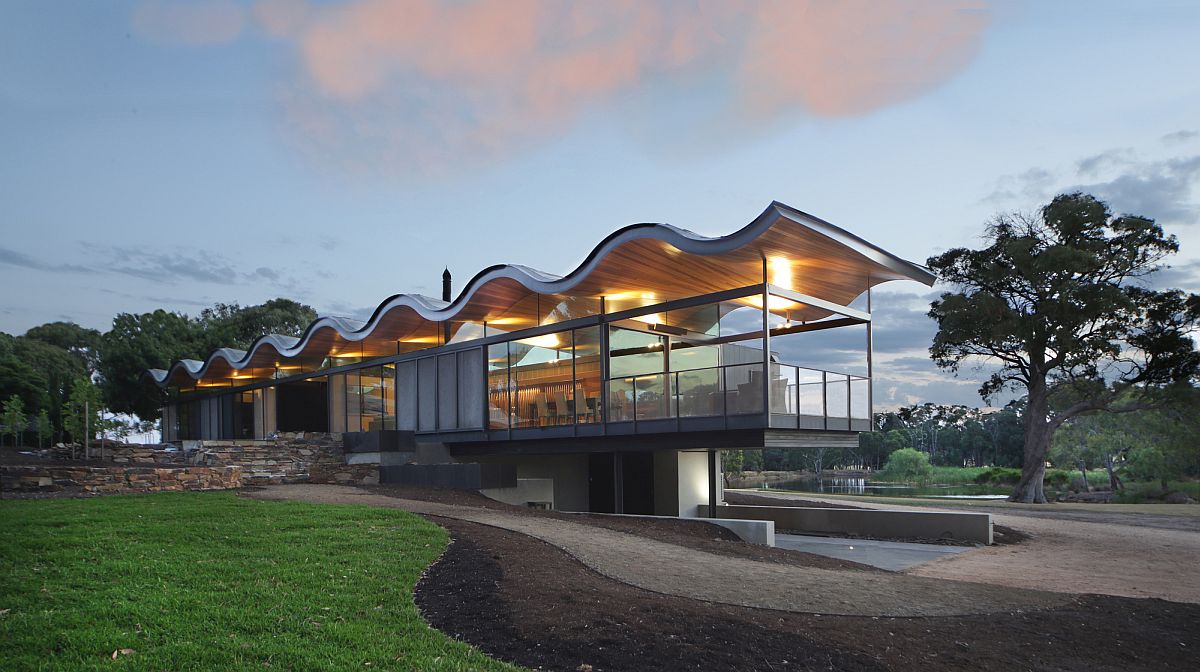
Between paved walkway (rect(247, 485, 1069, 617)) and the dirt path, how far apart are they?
90.5 inches

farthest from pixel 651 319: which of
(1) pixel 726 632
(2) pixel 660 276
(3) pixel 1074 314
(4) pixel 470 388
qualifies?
(3) pixel 1074 314

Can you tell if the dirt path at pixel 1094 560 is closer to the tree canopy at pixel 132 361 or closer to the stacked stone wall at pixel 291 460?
the stacked stone wall at pixel 291 460

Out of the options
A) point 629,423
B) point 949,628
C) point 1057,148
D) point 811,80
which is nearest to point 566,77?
point 811,80

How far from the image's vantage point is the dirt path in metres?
11.6

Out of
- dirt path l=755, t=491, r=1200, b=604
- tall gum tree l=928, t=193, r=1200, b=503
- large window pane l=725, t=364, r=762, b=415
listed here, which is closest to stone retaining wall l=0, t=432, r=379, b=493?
large window pane l=725, t=364, r=762, b=415

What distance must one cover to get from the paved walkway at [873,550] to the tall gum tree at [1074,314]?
17224 millimetres

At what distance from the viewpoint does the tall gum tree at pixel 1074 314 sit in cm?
2977

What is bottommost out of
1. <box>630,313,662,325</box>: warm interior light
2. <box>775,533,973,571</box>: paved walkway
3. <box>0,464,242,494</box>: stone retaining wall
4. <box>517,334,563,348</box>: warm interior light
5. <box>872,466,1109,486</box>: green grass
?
<box>872,466,1109,486</box>: green grass

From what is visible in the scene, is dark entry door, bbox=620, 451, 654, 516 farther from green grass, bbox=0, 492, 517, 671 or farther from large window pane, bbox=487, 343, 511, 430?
green grass, bbox=0, 492, 517, 671

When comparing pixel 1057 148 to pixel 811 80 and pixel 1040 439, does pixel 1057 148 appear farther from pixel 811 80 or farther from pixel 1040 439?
pixel 1040 439

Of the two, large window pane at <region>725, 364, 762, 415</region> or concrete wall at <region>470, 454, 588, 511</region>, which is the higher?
large window pane at <region>725, 364, 762, 415</region>

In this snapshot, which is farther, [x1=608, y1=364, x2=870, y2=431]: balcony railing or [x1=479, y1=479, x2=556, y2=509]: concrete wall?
[x1=479, y1=479, x2=556, y2=509]: concrete wall

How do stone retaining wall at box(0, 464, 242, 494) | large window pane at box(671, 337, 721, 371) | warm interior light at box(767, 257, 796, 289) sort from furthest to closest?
large window pane at box(671, 337, 721, 371), warm interior light at box(767, 257, 796, 289), stone retaining wall at box(0, 464, 242, 494)

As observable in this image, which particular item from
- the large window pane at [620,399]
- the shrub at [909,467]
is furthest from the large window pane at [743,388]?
the shrub at [909,467]
